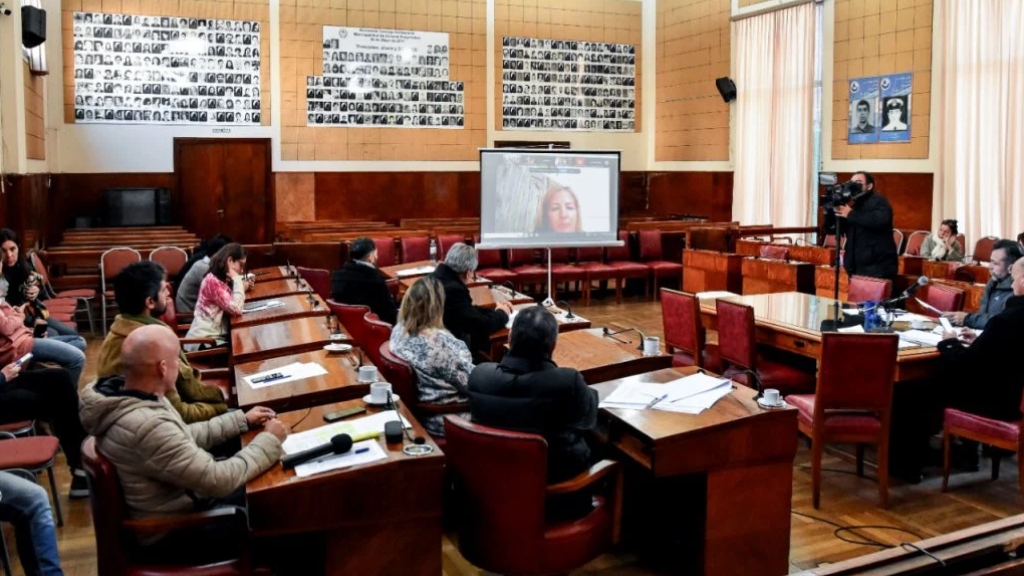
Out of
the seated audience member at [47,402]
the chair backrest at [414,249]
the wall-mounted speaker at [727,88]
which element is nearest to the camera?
the seated audience member at [47,402]

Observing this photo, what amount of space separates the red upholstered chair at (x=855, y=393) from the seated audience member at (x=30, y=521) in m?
3.25

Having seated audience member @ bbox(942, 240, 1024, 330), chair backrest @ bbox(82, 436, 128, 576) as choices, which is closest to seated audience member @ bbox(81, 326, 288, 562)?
chair backrest @ bbox(82, 436, 128, 576)

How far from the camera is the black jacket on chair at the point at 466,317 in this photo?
16.4ft

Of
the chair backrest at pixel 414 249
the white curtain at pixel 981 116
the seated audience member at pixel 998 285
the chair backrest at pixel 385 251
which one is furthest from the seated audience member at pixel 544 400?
the white curtain at pixel 981 116

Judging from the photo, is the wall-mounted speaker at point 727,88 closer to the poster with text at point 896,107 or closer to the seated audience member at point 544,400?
the poster with text at point 896,107

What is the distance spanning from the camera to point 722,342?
5109 millimetres

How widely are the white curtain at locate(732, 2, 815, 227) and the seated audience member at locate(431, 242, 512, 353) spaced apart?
824 centimetres

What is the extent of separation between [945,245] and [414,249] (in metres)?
5.39

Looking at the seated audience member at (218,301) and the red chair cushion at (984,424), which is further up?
the seated audience member at (218,301)

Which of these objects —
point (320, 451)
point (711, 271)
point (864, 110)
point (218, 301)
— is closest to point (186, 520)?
point (320, 451)

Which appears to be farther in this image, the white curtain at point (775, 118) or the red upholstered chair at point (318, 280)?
the white curtain at point (775, 118)

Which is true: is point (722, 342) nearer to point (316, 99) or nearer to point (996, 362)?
point (996, 362)

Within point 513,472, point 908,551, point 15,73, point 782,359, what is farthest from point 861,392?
point 15,73

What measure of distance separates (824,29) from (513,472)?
34.9 ft
